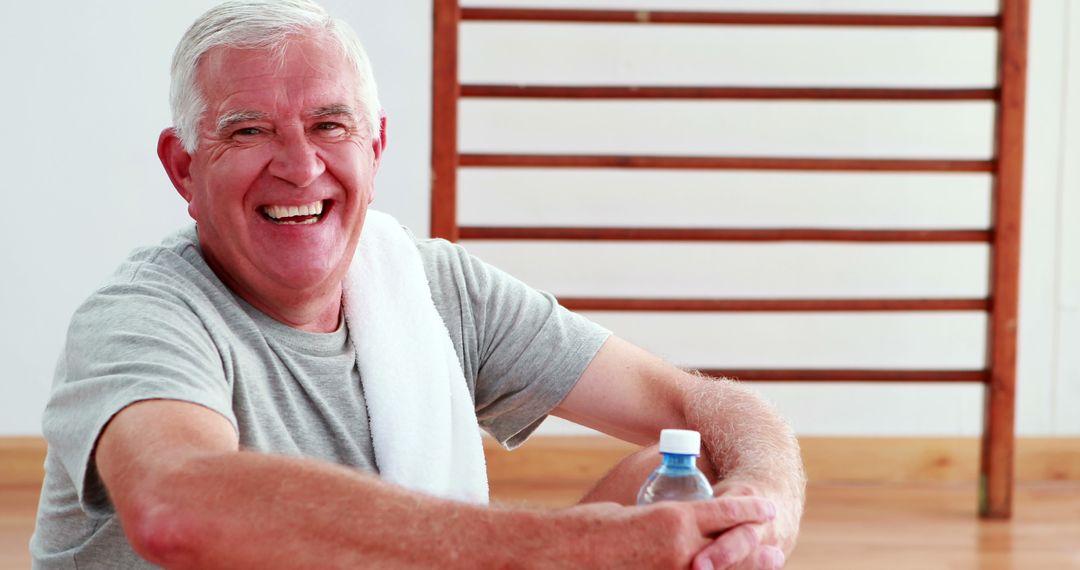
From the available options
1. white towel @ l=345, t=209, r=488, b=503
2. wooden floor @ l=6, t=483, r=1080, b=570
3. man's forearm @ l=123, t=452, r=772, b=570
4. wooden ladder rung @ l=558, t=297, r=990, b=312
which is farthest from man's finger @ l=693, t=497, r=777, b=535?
wooden ladder rung @ l=558, t=297, r=990, b=312

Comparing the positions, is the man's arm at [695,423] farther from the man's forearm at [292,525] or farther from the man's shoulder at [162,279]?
the man's shoulder at [162,279]

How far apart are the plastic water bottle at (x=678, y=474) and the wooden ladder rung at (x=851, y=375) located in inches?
66.0

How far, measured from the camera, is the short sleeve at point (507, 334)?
5.48ft

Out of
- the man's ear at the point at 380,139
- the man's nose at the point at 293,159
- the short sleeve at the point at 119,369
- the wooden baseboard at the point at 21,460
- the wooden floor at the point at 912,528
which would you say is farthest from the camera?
the wooden baseboard at the point at 21,460

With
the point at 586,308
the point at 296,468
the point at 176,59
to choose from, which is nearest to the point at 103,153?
the point at 586,308

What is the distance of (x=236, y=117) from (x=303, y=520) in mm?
531

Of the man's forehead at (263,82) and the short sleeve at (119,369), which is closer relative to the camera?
the short sleeve at (119,369)

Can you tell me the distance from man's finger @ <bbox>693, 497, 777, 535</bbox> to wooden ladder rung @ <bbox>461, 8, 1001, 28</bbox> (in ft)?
6.12

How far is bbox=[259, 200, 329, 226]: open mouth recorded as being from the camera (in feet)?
4.75

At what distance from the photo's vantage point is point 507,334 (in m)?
1.68

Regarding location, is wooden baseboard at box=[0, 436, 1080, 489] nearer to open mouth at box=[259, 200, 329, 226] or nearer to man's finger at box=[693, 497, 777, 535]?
open mouth at box=[259, 200, 329, 226]

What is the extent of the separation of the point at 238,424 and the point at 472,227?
5.48 ft

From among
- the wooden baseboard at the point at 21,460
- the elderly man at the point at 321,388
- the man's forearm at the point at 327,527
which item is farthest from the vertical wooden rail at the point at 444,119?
the man's forearm at the point at 327,527

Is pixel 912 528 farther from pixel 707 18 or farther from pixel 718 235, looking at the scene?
pixel 707 18
